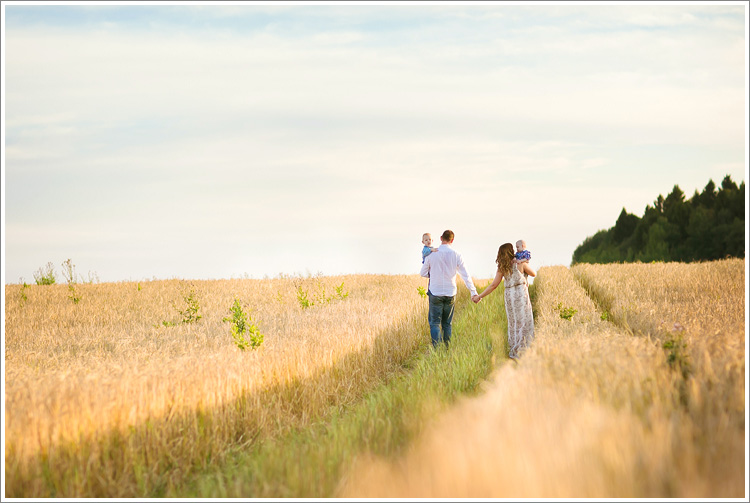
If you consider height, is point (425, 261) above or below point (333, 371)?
above

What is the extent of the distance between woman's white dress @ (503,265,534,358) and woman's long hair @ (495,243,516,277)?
4.0 inches

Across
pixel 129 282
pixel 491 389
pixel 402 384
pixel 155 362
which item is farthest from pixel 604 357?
pixel 129 282

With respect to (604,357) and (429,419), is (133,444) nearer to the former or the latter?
(429,419)

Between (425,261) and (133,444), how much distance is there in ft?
23.8

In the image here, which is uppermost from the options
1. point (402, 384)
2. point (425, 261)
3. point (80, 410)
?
point (425, 261)

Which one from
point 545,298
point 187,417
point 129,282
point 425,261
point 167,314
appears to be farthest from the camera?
point 129,282

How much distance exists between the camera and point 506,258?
9820 millimetres

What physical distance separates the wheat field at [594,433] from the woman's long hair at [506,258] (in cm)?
413

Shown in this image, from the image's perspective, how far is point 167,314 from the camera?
57.9 ft

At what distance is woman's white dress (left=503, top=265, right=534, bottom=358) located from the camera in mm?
9812

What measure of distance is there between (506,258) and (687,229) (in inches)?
1894

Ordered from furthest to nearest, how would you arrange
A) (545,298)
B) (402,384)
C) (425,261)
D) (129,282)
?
(129,282)
(545,298)
(425,261)
(402,384)

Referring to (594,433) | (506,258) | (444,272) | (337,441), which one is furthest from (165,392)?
(444,272)

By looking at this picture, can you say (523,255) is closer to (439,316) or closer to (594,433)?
(439,316)
